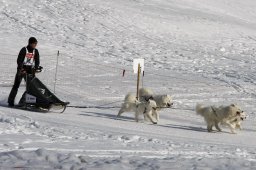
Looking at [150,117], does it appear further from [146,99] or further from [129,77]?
[129,77]

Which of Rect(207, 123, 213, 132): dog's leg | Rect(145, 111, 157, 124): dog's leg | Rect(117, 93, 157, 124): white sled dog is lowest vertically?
Rect(207, 123, 213, 132): dog's leg

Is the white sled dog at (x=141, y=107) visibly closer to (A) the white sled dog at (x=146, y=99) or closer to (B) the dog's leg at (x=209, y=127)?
(A) the white sled dog at (x=146, y=99)

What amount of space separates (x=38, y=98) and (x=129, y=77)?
24.5 feet

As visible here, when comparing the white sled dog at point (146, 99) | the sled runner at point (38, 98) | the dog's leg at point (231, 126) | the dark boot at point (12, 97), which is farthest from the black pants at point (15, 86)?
the dog's leg at point (231, 126)

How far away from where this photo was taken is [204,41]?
2803 centimetres

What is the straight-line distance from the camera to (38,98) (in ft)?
38.0

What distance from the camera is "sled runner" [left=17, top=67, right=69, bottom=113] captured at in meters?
11.6

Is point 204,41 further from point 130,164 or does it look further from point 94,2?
point 130,164

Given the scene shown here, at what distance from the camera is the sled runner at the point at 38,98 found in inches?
455

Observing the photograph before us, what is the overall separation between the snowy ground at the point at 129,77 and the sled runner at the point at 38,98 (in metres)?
0.25

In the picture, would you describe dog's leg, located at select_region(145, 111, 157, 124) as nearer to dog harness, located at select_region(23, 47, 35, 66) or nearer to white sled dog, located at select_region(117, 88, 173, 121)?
white sled dog, located at select_region(117, 88, 173, 121)

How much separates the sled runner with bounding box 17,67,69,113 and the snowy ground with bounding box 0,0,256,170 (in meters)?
0.25

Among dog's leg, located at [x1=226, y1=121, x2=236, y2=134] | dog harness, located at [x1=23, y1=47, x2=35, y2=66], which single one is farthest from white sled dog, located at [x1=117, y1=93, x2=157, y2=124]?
dog harness, located at [x1=23, y1=47, x2=35, y2=66]

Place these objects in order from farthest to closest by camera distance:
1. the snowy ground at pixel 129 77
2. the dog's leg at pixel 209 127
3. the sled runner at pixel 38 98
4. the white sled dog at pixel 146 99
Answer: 1. the white sled dog at pixel 146 99
2. the sled runner at pixel 38 98
3. the dog's leg at pixel 209 127
4. the snowy ground at pixel 129 77
